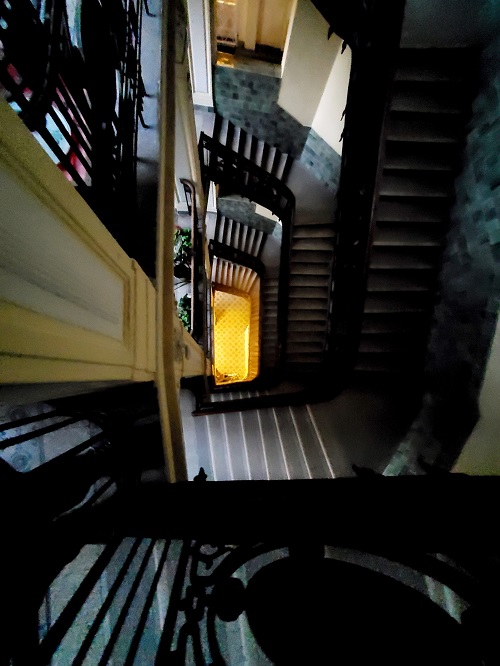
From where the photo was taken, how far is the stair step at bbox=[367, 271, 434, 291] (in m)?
4.38

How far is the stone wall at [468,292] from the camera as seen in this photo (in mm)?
3330

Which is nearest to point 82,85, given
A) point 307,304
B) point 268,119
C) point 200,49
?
point 200,49

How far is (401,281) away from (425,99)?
6.86ft

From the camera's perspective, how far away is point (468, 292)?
145 inches

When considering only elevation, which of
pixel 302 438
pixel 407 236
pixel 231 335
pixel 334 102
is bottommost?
pixel 302 438

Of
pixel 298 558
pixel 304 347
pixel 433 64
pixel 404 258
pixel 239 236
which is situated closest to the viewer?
pixel 298 558

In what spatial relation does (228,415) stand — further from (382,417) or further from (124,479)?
(124,479)

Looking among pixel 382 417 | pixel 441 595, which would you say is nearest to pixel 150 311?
pixel 441 595

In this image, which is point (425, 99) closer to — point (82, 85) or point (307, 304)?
point (82, 85)

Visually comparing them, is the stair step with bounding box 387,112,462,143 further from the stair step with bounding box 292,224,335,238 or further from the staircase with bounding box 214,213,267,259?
the staircase with bounding box 214,213,267,259

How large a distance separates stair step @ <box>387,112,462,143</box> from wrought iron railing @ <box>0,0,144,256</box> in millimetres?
2862

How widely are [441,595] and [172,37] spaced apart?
5528 millimetres

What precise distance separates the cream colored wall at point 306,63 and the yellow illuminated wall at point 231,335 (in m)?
9.73

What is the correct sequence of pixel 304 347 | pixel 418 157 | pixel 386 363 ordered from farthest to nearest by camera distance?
pixel 304 347, pixel 386 363, pixel 418 157
